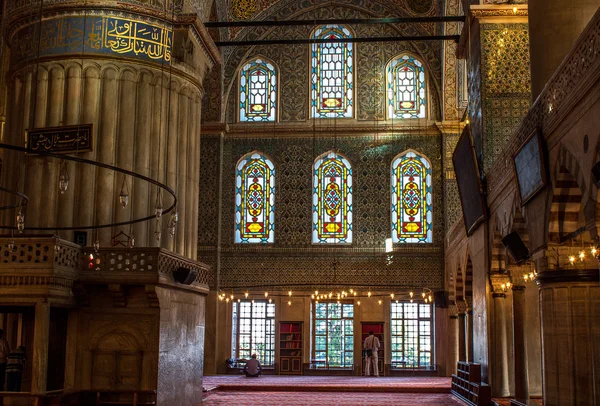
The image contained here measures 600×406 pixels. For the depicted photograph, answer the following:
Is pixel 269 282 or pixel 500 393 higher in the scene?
pixel 269 282

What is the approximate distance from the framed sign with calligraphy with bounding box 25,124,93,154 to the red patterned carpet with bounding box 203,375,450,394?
534 centimetres

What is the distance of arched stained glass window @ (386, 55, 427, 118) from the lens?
19.9m

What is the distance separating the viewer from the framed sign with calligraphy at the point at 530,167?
798 cm

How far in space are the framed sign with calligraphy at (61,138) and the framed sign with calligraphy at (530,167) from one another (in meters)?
6.37

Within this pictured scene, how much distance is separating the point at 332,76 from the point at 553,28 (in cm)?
1145

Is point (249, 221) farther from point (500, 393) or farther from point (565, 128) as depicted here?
point (565, 128)

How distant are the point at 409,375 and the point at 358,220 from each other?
152 inches

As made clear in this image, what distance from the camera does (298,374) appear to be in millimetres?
19109

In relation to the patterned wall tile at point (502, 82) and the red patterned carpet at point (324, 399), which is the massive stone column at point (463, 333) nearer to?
the red patterned carpet at point (324, 399)

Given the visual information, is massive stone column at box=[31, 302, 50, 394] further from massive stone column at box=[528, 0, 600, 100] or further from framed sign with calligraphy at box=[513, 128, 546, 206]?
massive stone column at box=[528, 0, 600, 100]

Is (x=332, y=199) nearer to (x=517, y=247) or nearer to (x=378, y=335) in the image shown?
(x=378, y=335)

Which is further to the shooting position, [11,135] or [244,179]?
[244,179]

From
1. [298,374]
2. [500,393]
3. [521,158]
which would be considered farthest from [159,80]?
[298,374]

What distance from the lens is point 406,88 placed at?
65.7 ft
